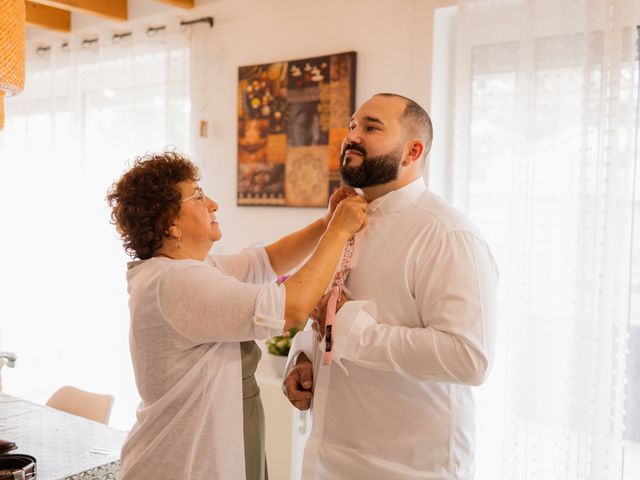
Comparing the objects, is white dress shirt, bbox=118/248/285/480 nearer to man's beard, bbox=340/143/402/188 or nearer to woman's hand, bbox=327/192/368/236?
woman's hand, bbox=327/192/368/236

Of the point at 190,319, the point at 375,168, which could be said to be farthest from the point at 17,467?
the point at 375,168

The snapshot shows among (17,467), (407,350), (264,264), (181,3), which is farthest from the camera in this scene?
(181,3)

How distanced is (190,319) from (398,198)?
24.1 inches

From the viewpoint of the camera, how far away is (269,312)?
1562mm

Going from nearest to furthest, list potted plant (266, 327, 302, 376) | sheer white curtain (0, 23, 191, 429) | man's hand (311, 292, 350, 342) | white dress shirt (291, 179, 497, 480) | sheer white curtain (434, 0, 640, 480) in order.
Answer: white dress shirt (291, 179, 497, 480) < man's hand (311, 292, 350, 342) < sheer white curtain (434, 0, 640, 480) < potted plant (266, 327, 302, 376) < sheer white curtain (0, 23, 191, 429)

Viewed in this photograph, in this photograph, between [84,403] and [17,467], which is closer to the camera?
[17,467]

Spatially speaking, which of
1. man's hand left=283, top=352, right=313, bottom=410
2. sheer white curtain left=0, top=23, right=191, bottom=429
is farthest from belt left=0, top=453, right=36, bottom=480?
sheer white curtain left=0, top=23, right=191, bottom=429

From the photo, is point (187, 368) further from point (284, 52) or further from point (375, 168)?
point (284, 52)

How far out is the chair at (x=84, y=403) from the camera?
9.01 ft

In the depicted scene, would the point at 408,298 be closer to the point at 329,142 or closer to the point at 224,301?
the point at 224,301

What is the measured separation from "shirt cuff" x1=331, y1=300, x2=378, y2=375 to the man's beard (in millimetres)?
325

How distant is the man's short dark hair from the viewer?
5.70 ft

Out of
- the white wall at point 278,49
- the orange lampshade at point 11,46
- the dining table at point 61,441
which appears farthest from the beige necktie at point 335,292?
the white wall at point 278,49

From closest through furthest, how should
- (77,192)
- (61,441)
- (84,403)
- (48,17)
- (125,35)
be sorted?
(61,441), (84,403), (125,35), (48,17), (77,192)
